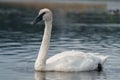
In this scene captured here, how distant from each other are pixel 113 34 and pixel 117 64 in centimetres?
1343

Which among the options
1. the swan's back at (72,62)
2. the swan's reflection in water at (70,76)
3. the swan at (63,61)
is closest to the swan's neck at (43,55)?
the swan at (63,61)

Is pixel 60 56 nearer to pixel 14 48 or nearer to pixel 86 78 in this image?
pixel 86 78

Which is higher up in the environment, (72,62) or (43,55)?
(43,55)

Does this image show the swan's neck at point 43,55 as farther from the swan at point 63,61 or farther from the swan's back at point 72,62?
the swan's back at point 72,62

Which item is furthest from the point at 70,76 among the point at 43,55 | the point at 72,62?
the point at 43,55

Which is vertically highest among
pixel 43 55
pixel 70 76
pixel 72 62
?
pixel 43 55

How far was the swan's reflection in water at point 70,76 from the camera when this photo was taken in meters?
17.4

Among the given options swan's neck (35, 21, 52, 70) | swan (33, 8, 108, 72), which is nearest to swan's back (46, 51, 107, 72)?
swan (33, 8, 108, 72)

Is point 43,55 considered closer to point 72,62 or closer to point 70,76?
point 72,62

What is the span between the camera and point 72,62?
18531mm

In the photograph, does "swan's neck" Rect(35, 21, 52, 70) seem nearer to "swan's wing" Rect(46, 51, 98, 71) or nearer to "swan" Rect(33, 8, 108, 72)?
"swan" Rect(33, 8, 108, 72)

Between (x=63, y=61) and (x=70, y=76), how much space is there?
89cm

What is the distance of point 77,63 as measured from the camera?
61.1 feet

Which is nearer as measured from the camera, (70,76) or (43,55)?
(70,76)
